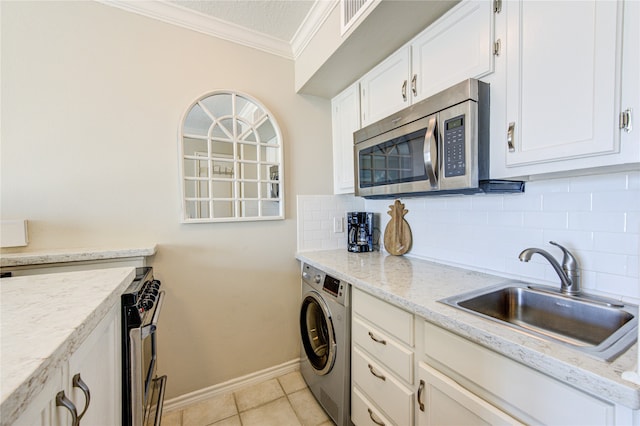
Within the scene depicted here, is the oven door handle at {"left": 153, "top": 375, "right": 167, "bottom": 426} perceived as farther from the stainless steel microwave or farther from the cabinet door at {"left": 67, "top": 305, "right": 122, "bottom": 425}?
the stainless steel microwave

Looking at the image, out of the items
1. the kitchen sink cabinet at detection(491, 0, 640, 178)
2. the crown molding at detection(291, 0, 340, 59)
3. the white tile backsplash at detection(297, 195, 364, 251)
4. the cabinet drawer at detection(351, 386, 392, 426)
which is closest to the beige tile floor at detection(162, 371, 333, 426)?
the cabinet drawer at detection(351, 386, 392, 426)

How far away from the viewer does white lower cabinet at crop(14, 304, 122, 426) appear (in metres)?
0.50

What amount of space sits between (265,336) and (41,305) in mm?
1470

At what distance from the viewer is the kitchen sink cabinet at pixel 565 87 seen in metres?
0.77

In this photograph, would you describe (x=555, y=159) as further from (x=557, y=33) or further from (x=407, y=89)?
(x=407, y=89)

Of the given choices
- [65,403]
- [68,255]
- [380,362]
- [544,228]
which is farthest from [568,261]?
[68,255]

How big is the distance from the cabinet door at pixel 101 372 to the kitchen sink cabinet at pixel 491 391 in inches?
41.8

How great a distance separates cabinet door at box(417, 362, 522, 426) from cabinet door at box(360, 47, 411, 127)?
132 centimetres

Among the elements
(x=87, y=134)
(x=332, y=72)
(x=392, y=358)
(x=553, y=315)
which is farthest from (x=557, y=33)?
(x=87, y=134)

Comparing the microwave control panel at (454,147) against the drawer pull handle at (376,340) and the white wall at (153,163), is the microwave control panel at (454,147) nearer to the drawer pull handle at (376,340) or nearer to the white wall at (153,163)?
the drawer pull handle at (376,340)

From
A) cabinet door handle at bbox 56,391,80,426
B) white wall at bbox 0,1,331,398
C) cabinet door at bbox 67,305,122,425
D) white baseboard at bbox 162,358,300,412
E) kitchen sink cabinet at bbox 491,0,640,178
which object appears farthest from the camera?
white baseboard at bbox 162,358,300,412

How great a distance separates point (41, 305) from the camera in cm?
72

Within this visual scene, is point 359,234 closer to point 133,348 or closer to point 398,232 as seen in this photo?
point 398,232

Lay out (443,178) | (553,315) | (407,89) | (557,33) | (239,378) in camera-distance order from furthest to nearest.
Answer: (239,378), (407,89), (443,178), (553,315), (557,33)
